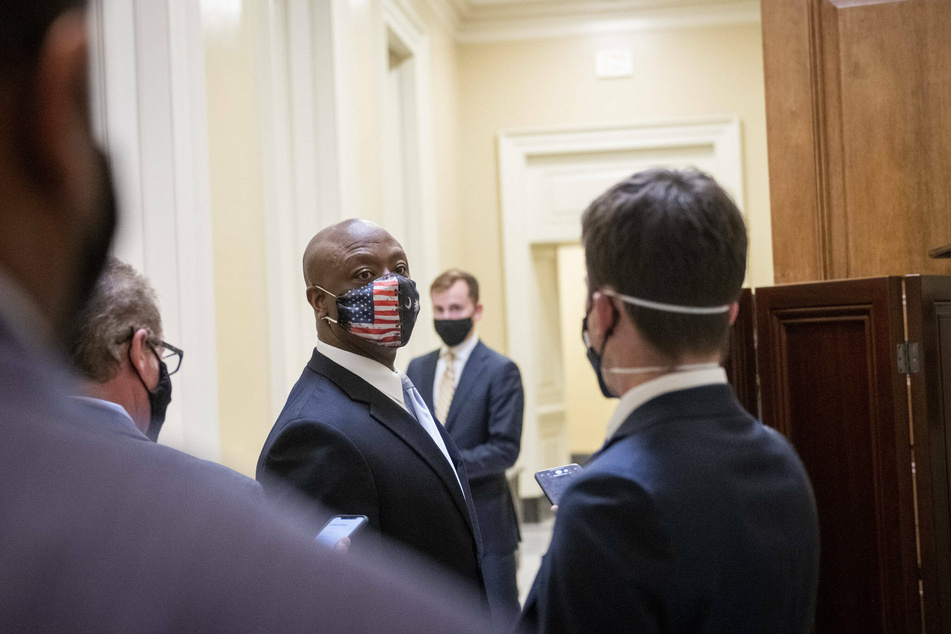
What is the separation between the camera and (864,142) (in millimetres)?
3607

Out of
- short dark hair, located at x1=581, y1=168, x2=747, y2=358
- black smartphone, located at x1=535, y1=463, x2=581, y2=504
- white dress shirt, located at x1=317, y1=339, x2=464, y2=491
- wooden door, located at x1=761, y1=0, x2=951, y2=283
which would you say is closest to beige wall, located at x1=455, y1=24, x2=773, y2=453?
wooden door, located at x1=761, y1=0, x2=951, y2=283

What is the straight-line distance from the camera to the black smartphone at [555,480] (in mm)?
1630

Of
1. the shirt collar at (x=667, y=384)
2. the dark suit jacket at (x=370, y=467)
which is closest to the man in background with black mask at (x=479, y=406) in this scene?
the dark suit jacket at (x=370, y=467)

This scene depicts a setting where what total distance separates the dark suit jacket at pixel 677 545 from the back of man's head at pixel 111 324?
112cm

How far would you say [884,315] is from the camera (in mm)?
3000

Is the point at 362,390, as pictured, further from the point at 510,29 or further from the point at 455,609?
the point at 510,29

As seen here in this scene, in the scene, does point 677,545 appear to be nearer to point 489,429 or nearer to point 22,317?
point 22,317

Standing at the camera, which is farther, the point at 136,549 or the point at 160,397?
the point at 160,397

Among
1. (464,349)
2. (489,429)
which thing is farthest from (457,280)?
(489,429)

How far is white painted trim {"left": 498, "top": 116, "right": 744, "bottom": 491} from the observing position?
8094 millimetres

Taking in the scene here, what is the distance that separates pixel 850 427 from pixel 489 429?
1.75 m

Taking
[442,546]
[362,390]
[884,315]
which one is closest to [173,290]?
[362,390]

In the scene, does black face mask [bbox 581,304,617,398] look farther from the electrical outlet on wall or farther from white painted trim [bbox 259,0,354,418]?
the electrical outlet on wall

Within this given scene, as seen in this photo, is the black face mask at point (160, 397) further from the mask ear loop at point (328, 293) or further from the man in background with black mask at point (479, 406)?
the man in background with black mask at point (479, 406)
